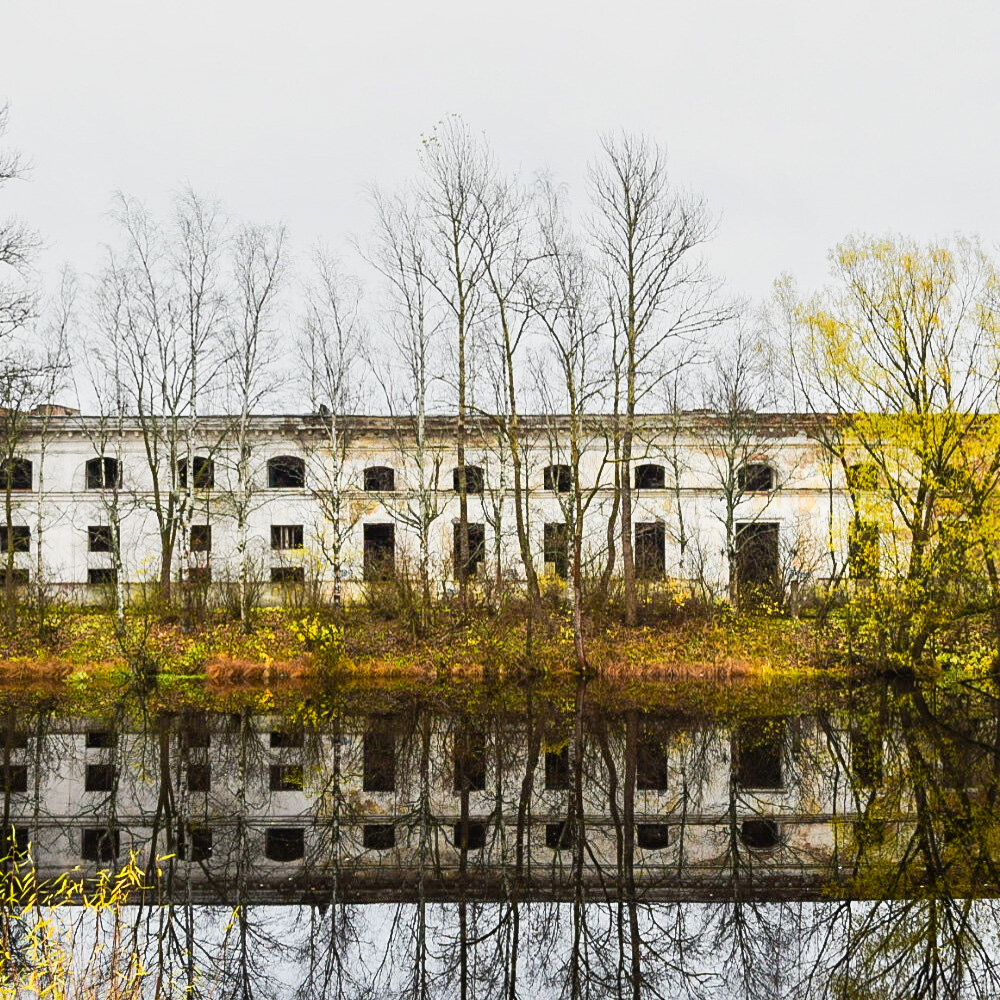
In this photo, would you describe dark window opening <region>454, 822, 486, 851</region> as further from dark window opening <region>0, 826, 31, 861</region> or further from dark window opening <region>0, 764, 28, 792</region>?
dark window opening <region>0, 764, 28, 792</region>

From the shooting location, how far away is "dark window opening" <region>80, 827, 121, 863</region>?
9562 mm

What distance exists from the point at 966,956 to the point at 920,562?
1357cm

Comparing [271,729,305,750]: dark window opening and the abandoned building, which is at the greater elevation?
the abandoned building

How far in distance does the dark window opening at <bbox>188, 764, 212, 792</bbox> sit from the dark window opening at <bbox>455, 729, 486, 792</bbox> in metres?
3.32

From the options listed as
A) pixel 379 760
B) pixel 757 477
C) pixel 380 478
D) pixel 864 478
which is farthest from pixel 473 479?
pixel 379 760

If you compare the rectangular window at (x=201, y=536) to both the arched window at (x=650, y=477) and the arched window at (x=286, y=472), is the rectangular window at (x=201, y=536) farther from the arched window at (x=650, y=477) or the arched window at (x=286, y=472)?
the arched window at (x=650, y=477)

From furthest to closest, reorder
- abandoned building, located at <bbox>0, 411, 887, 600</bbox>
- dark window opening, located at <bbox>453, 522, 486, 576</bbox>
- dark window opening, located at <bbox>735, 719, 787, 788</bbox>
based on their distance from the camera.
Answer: abandoned building, located at <bbox>0, 411, 887, 600</bbox> → dark window opening, located at <bbox>453, 522, 486, 576</bbox> → dark window opening, located at <bbox>735, 719, 787, 788</bbox>

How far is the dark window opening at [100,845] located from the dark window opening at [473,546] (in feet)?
54.0

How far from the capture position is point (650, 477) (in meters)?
35.0

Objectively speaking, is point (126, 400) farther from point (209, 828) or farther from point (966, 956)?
point (966, 956)

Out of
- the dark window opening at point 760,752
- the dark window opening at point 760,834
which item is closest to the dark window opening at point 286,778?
the dark window opening at point 760,834

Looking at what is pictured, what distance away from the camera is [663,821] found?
427 inches

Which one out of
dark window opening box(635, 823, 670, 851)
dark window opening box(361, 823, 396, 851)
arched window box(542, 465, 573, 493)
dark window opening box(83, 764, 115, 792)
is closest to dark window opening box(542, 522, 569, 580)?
arched window box(542, 465, 573, 493)

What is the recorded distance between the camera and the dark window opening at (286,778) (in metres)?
12.7
